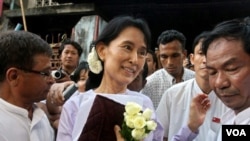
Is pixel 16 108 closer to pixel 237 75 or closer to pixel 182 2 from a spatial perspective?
pixel 237 75

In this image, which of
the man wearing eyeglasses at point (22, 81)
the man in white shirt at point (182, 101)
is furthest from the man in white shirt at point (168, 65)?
the man wearing eyeglasses at point (22, 81)

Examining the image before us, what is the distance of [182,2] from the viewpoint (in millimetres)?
6754

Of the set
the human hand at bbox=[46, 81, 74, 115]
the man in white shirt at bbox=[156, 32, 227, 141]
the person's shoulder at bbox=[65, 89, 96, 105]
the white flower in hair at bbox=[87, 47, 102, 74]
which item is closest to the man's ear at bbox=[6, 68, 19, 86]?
the person's shoulder at bbox=[65, 89, 96, 105]

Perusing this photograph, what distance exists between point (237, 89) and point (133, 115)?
0.52 m

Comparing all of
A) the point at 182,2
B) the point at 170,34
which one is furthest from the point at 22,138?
the point at 182,2

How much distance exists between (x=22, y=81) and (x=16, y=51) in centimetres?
17

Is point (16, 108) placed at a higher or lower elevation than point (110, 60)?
lower

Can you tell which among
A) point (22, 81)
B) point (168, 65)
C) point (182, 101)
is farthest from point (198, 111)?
point (168, 65)

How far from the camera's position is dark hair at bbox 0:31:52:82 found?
7.09 ft

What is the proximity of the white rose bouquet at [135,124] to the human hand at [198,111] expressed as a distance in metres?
0.48

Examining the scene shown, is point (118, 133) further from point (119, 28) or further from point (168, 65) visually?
point (168, 65)

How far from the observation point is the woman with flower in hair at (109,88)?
2047 mm

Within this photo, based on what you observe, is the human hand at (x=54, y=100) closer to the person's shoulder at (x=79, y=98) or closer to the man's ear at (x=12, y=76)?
the person's shoulder at (x=79, y=98)

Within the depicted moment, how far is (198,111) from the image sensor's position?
7.69ft
